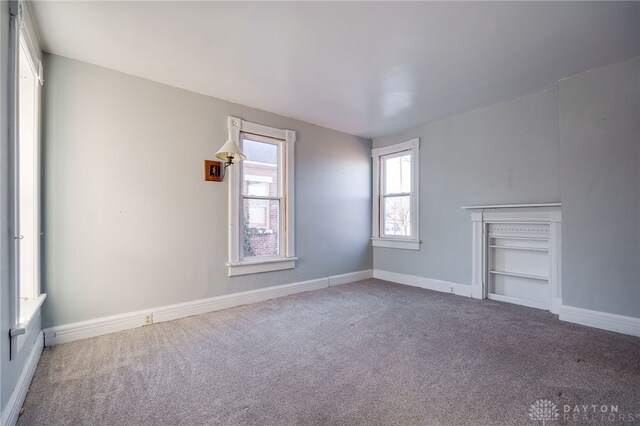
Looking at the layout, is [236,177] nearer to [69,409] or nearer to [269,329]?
[269,329]

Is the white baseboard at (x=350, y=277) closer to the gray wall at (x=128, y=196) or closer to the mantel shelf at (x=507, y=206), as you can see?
the gray wall at (x=128, y=196)

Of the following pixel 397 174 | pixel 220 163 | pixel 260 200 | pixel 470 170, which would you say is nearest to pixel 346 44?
pixel 220 163

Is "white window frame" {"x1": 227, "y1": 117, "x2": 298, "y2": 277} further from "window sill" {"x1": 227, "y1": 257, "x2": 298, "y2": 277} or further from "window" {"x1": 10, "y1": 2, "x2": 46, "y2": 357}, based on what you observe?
"window" {"x1": 10, "y1": 2, "x2": 46, "y2": 357}

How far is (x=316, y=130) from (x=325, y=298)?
2403 mm

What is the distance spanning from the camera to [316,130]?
4.60m

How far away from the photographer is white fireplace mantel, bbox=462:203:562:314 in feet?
11.1

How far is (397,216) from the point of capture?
5074mm

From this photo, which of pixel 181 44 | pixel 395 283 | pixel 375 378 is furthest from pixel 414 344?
pixel 181 44

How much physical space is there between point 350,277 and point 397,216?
1.25 meters

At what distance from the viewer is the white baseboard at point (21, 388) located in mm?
1564

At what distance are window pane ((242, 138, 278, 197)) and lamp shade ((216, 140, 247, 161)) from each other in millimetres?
509

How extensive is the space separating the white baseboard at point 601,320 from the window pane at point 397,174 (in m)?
2.48

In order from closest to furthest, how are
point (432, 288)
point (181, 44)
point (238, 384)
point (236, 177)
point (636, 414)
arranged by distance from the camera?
point (636, 414) → point (238, 384) → point (181, 44) → point (236, 177) → point (432, 288)

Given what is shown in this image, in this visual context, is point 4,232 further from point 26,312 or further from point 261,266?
point 261,266
